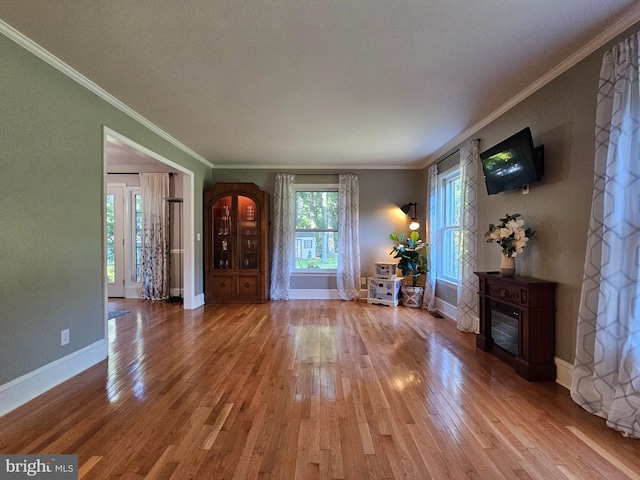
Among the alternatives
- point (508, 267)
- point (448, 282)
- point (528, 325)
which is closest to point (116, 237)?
point (448, 282)

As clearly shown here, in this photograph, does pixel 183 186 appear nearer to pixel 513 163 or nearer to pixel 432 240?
pixel 432 240

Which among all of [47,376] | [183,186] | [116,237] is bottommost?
[47,376]

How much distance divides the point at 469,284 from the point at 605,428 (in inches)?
80.0

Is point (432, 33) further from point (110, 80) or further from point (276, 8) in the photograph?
point (110, 80)

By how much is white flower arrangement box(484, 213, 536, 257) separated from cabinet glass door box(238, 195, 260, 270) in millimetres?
3883

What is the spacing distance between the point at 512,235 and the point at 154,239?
5795mm

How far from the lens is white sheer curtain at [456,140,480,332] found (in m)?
3.76

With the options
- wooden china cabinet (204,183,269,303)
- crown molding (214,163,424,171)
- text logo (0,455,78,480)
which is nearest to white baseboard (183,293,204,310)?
wooden china cabinet (204,183,269,303)

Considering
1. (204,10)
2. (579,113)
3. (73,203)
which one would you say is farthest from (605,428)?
(73,203)

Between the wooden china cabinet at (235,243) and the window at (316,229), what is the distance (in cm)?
78

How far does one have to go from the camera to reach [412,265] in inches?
208

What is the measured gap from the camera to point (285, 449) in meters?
1.67

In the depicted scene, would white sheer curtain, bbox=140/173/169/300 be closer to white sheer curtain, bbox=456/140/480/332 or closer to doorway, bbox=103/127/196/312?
doorway, bbox=103/127/196/312

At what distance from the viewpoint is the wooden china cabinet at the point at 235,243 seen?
5.52 m
